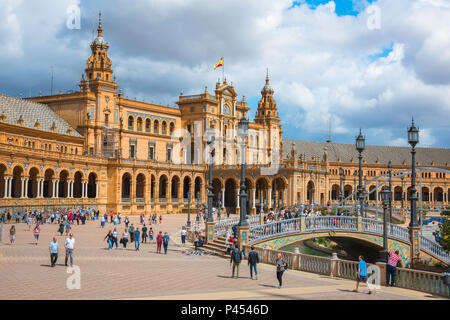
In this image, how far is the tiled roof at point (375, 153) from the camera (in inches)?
4759

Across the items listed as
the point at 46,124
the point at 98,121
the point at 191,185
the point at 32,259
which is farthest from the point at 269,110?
the point at 32,259

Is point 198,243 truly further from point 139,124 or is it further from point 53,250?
point 139,124

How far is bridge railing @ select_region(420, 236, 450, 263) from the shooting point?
113 ft

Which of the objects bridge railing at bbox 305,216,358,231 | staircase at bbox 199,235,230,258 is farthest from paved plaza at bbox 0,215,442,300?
bridge railing at bbox 305,216,358,231

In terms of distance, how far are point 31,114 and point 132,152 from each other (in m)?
18.8

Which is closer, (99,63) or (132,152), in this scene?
(99,63)

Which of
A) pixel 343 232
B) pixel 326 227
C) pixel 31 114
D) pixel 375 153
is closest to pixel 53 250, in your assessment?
pixel 326 227

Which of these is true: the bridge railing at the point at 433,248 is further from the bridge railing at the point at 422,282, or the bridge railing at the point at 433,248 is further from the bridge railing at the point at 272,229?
the bridge railing at the point at 422,282

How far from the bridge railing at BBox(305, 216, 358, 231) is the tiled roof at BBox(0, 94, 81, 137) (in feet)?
136

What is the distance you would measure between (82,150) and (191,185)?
61.4 ft

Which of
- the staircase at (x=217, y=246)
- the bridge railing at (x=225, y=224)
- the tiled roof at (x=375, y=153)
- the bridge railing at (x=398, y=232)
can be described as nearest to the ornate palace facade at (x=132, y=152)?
the tiled roof at (x=375, y=153)

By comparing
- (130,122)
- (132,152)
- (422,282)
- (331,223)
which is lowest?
(422,282)

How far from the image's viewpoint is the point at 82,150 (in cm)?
7194

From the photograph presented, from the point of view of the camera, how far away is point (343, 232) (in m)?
33.4
